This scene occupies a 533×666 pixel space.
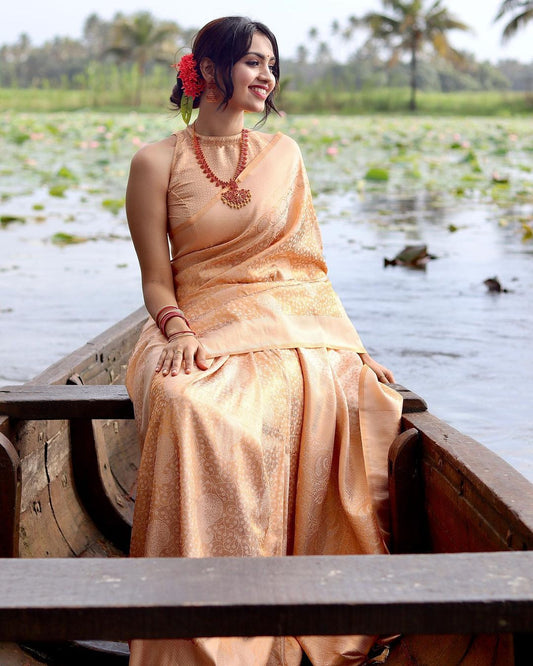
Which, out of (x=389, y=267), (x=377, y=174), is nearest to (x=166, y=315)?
(x=389, y=267)

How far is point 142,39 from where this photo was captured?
34656mm

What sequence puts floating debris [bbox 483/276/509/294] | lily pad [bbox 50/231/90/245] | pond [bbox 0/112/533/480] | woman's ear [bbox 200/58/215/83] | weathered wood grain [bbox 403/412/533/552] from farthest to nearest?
lily pad [bbox 50/231/90/245], floating debris [bbox 483/276/509/294], pond [bbox 0/112/533/480], woman's ear [bbox 200/58/215/83], weathered wood grain [bbox 403/412/533/552]

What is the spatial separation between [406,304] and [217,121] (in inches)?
152

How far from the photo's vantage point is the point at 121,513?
241 cm

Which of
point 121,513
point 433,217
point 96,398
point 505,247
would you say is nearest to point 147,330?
point 96,398

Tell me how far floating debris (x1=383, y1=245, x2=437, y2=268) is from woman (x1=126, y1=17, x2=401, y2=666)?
4.59 metres

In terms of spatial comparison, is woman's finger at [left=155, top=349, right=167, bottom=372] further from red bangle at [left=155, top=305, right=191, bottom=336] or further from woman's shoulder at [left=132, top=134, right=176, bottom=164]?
woman's shoulder at [left=132, top=134, right=176, bottom=164]

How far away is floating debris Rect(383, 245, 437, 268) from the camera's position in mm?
6738

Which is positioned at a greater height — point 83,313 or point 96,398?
point 96,398

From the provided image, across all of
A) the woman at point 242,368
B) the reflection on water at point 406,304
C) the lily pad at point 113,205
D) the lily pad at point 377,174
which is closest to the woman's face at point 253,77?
the woman at point 242,368

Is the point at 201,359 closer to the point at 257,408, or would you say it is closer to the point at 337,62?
the point at 257,408

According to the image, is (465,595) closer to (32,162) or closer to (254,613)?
(254,613)

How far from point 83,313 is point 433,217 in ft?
16.5

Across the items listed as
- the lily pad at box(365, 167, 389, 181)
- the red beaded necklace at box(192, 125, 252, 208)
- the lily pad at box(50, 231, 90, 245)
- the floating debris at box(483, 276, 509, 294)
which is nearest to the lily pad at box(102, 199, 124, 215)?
the lily pad at box(50, 231, 90, 245)
